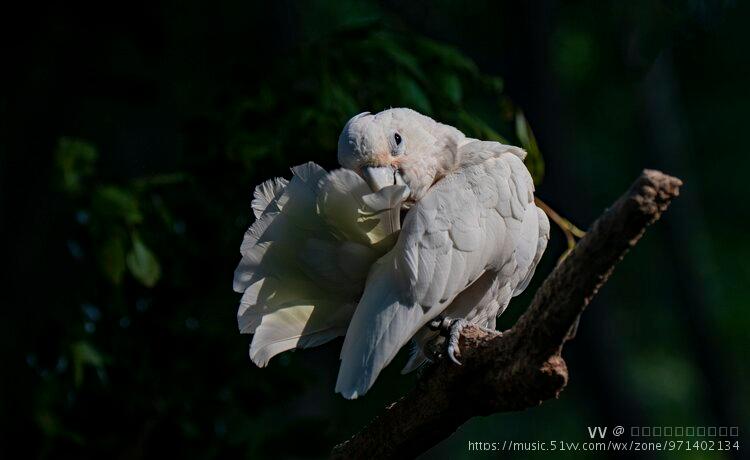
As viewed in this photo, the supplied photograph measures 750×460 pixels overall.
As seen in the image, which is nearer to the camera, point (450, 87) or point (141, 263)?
point (141, 263)

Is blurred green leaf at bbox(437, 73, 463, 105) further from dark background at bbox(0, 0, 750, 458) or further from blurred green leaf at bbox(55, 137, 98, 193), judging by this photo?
blurred green leaf at bbox(55, 137, 98, 193)

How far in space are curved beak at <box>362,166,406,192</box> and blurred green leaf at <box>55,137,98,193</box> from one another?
131 cm

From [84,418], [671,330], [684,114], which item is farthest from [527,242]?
[671,330]

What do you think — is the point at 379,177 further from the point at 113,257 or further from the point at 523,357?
the point at 113,257

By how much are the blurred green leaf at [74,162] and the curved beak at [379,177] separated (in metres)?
1.31

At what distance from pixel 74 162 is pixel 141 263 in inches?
18.9

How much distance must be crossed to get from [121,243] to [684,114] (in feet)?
33.7

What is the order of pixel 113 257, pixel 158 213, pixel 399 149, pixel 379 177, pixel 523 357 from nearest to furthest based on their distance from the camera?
pixel 523 357 → pixel 379 177 → pixel 399 149 → pixel 113 257 → pixel 158 213

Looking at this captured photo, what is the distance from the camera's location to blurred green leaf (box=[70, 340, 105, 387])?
3355 millimetres

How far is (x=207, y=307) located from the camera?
3922mm

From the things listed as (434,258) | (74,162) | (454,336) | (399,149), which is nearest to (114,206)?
(74,162)

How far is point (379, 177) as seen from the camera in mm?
2578

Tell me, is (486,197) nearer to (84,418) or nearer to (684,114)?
(84,418)

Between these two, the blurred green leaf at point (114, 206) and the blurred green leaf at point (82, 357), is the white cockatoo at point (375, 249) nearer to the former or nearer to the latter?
the blurred green leaf at point (114, 206)
